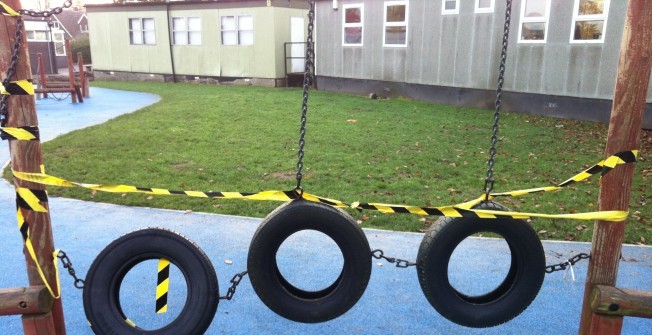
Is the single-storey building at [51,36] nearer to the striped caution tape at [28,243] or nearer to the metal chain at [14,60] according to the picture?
the metal chain at [14,60]

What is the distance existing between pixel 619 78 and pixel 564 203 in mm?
4179

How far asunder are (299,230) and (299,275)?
1883 mm

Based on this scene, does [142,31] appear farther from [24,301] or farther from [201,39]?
[24,301]

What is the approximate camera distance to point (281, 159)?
916cm

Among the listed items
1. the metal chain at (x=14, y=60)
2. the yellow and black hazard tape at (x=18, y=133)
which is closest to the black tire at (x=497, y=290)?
the yellow and black hazard tape at (x=18, y=133)

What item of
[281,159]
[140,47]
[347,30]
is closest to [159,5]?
[140,47]

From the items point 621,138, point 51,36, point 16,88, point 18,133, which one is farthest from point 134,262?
point 51,36

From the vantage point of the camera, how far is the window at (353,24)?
1892 cm

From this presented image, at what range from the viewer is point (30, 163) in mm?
3066

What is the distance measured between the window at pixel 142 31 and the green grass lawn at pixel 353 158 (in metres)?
12.8

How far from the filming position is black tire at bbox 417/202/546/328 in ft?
9.93

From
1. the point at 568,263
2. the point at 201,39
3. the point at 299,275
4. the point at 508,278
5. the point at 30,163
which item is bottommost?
the point at 299,275

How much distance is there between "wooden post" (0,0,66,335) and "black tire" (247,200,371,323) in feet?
4.22

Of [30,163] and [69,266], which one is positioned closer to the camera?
[30,163]
